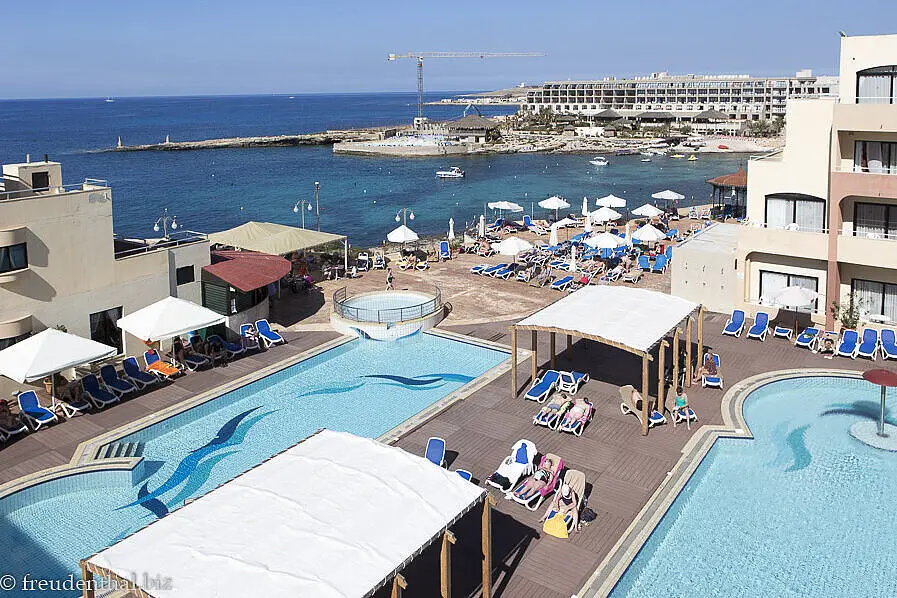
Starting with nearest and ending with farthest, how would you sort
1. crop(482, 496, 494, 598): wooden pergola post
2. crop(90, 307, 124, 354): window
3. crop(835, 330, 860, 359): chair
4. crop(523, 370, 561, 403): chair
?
crop(482, 496, 494, 598): wooden pergola post, crop(523, 370, 561, 403): chair, crop(90, 307, 124, 354): window, crop(835, 330, 860, 359): chair

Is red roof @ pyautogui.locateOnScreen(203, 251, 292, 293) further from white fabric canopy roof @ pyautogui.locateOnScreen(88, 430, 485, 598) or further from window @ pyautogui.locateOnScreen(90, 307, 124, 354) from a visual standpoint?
white fabric canopy roof @ pyautogui.locateOnScreen(88, 430, 485, 598)

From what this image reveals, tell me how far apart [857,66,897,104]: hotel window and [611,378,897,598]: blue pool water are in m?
10.1

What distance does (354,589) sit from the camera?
338 inches

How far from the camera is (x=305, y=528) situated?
9445mm

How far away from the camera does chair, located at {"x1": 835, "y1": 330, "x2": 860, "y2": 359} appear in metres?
21.0

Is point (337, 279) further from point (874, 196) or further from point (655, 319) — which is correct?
point (874, 196)

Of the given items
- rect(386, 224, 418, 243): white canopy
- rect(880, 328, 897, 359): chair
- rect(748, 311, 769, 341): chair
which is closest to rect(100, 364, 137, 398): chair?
rect(386, 224, 418, 243): white canopy

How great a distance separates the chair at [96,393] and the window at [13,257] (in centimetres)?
319

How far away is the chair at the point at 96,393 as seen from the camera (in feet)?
60.2

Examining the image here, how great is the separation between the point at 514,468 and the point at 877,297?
14.7 meters

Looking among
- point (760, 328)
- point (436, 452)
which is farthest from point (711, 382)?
point (436, 452)

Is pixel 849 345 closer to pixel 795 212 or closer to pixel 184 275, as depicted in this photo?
pixel 795 212

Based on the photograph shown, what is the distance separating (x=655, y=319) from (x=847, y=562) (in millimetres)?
6921

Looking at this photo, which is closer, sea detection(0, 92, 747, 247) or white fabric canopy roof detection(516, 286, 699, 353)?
white fabric canopy roof detection(516, 286, 699, 353)
